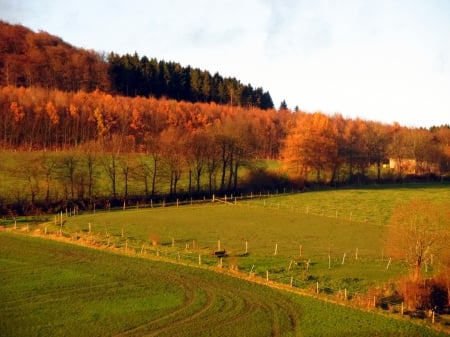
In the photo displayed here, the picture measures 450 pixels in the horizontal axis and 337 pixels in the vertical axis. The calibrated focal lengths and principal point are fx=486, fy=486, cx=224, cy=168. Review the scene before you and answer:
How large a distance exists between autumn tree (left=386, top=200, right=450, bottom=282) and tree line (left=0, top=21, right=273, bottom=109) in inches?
4517

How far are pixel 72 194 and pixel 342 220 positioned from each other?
33627 millimetres

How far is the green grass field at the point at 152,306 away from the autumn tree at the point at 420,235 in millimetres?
7863

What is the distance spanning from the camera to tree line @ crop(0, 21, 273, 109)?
13400 cm

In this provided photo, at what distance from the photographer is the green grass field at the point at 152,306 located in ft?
74.8

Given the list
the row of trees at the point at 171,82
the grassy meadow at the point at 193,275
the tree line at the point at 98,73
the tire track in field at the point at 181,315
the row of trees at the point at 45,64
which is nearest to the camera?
the tire track in field at the point at 181,315

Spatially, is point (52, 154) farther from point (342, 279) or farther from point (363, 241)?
point (342, 279)

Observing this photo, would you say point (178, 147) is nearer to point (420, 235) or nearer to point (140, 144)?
point (140, 144)

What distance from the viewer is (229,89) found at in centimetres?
16338

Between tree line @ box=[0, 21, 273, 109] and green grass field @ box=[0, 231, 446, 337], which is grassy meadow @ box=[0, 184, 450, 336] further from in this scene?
tree line @ box=[0, 21, 273, 109]

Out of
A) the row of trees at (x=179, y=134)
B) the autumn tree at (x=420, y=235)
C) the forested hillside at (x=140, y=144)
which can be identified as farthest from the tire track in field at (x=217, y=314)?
the row of trees at (x=179, y=134)

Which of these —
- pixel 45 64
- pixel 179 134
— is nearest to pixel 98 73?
pixel 45 64

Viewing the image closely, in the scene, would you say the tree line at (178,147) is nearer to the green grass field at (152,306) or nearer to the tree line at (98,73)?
the tree line at (98,73)

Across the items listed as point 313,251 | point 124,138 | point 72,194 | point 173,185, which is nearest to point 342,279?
point 313,251

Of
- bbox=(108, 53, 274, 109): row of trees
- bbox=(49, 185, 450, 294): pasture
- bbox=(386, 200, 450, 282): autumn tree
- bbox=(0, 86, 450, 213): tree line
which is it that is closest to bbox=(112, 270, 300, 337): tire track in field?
bbox=(49, 185, 450, 294): pasture
